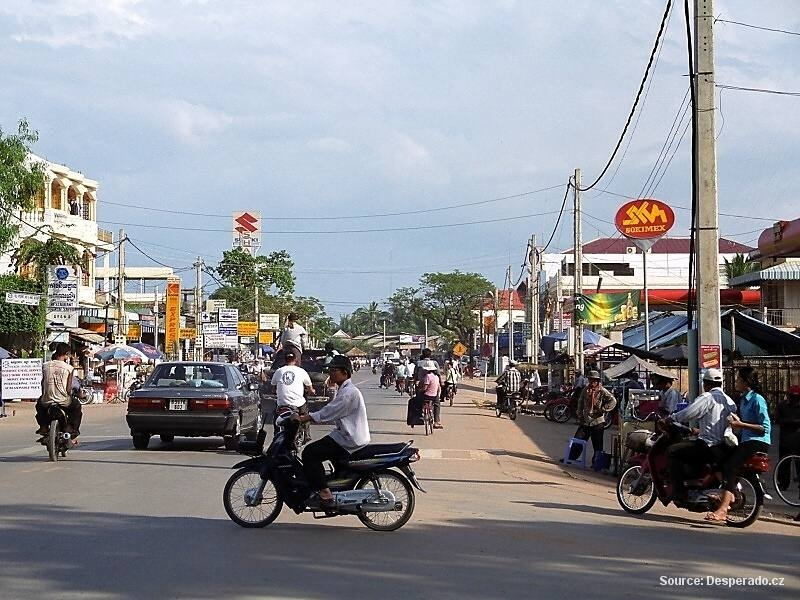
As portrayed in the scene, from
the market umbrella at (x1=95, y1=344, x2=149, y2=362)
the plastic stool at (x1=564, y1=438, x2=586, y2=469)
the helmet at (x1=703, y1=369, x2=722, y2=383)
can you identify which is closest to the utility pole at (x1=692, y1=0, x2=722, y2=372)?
the helmet at (x1=703, y1=369, x2=722, y2=383)

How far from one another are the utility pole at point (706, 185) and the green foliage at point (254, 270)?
242 feet

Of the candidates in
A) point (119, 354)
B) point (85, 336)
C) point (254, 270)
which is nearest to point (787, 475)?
point (119, 354)

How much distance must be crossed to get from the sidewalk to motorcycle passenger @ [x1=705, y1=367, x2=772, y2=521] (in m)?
1.18

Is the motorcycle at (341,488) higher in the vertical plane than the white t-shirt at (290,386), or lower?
lower

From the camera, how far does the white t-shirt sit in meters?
15.8

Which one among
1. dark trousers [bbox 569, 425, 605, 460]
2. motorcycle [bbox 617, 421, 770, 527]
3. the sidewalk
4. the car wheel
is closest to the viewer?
motorcycle [bbox 617, 421, 770, 527]

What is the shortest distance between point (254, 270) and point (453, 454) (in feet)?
229

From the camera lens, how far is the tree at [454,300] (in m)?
112

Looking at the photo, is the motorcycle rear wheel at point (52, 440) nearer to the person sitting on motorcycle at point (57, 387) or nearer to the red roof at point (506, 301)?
the person sitting on motorcycle at point (57, 387)

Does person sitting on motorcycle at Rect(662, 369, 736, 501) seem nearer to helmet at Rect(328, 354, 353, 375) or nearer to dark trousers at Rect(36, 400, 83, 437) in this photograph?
helmet at Rect(328, 354, 353, 375)

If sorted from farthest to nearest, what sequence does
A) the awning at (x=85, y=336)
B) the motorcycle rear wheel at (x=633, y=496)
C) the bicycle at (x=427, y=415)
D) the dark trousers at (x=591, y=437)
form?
the awning at (x=85, y=336)
the bicycle at (x=427, y=415)
the dark trousers at (x=591, y=437)
the motorcycle rear wheel at (x=633, y=496)

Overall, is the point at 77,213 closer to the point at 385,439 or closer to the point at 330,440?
the point at 385,439

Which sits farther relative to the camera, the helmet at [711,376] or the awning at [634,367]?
the awning at [634,367]

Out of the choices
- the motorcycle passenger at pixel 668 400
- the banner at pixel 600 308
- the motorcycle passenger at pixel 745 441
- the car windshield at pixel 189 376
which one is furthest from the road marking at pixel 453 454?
the banner at pixel 600 308
